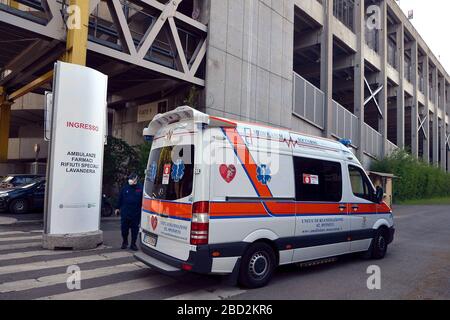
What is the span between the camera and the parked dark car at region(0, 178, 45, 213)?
13898 millimetres

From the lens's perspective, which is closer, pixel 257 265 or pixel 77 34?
pixel 257 265

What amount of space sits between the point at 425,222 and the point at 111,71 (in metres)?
14.5

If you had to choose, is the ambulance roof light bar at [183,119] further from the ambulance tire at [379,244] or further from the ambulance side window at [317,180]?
the ambulance tire at [379,244]

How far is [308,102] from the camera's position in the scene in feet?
70.8

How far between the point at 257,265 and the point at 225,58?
12.3m

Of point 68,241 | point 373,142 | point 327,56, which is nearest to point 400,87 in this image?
point 373,142

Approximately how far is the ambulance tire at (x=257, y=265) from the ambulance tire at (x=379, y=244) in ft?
10.0

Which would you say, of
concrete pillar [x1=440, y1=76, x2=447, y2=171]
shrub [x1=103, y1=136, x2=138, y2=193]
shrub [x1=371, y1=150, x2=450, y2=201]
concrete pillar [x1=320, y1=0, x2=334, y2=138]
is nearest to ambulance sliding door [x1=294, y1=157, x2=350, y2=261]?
shrub [x1=103, y1=136, x2=138, y2=193]

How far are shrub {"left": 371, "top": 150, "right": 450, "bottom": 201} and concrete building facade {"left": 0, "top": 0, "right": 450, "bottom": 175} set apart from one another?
1.23 metres

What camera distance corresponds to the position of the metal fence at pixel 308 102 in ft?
68.2

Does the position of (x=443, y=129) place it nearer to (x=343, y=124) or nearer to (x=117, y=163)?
(x=343, y=124)

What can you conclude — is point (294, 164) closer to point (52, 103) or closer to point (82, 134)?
point (82, 134)

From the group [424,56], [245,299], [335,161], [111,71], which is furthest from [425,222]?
[424,56]

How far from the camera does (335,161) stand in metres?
6.80
